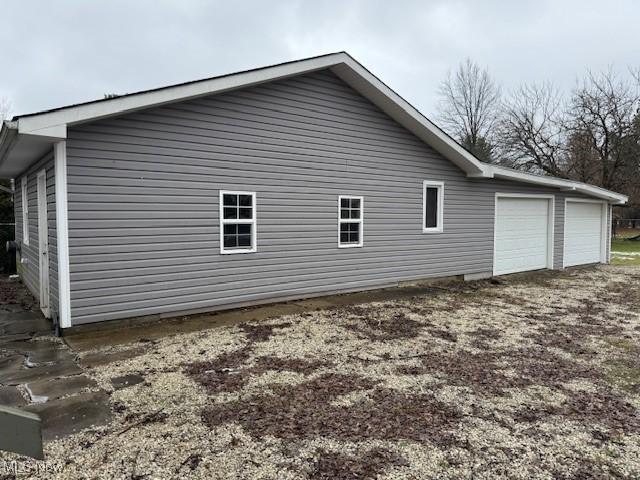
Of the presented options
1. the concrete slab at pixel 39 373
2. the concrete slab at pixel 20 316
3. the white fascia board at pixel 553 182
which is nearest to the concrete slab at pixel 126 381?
the concrete slab at pixel 39 373

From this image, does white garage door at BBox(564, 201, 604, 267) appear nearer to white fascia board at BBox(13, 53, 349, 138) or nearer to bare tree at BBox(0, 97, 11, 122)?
white fascia board at BBox(13, 53, 349, 138)

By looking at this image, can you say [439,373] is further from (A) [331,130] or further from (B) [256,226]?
(A) [331,130]

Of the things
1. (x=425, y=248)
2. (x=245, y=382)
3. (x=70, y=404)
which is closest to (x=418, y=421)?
(x=245, y=382)

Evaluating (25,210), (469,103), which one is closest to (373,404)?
(25,210)

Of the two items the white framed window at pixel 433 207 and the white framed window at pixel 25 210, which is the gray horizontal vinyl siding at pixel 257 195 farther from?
the white framed window at pixel 25 210

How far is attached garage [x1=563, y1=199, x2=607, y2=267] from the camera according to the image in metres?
13.8

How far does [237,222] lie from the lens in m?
7.34

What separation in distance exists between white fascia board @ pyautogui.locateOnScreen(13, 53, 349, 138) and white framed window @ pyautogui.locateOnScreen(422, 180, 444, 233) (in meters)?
3.97

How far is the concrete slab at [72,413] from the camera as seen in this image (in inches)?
127

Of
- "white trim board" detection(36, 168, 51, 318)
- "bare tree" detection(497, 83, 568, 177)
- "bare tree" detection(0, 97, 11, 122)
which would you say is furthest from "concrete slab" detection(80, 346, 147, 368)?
"bare tree" detection(0, 97, 11, 122)

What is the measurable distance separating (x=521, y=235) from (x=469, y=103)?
26.6 m

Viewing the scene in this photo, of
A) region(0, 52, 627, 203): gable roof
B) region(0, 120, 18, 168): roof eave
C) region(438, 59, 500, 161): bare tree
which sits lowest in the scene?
region(0, 120, 18, 168): roof eave

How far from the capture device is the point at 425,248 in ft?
33.9

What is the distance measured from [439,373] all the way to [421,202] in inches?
244
